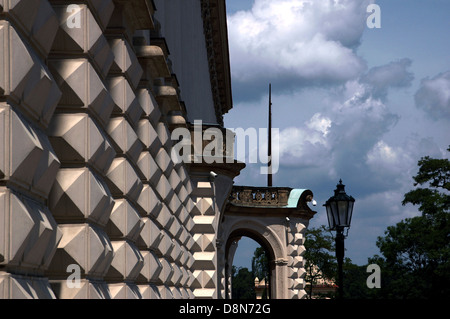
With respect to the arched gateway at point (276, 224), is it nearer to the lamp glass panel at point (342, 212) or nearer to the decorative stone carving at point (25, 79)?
the lamp glass panel at point (342, 212)

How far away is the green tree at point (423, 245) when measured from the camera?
1773 inches

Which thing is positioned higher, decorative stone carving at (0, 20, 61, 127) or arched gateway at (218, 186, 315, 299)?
arched gateway at (218, 186, 315, 299)

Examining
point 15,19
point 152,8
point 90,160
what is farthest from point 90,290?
point 152,8

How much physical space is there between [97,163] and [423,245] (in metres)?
46.1

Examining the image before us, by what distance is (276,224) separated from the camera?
1656 inches

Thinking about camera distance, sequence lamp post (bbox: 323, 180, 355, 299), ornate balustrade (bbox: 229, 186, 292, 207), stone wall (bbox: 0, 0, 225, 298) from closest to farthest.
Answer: stone wall (bbox: 0, 0, 225, 298) → lamp post (bbox: 323, 180, 355, 299) → ornate balustrade (bbox: 229, 186, 292, 207)

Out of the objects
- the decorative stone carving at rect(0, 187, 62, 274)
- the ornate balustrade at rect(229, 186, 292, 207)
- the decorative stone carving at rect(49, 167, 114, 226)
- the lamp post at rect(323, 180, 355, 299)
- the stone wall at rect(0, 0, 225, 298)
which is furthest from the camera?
the ornate balustrade at rect(229, 186, 292, 207)

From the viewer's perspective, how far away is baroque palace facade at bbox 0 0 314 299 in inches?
227

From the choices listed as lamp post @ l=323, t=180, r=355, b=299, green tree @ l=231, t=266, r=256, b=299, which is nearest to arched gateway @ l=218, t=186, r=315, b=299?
lamp post @ l=323, t=180, r=355, b=299

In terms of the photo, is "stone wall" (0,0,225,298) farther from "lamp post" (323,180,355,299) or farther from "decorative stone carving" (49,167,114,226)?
"lamp post" (323,180,355,299)

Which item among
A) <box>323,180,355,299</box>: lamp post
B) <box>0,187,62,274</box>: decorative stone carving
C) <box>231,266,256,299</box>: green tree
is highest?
<box>231,266,256,299</box>: green tree

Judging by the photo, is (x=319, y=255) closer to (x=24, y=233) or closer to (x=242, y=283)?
(x=24, y=233)

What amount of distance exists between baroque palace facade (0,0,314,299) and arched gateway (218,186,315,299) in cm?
1786
